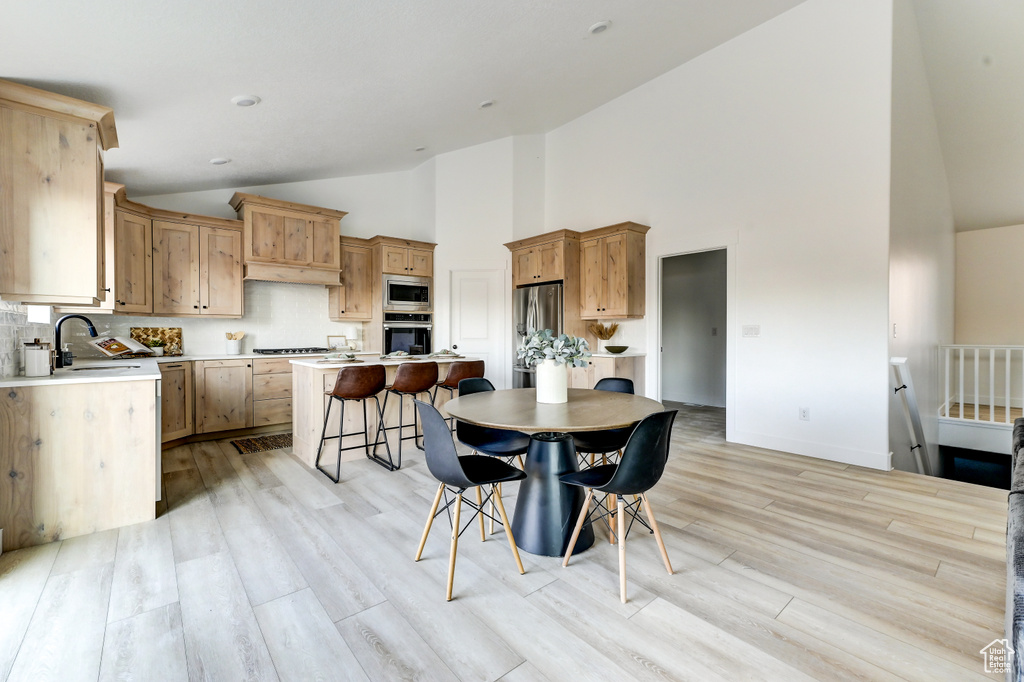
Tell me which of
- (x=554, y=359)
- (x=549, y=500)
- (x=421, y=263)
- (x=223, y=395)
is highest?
(x=421, y=263)

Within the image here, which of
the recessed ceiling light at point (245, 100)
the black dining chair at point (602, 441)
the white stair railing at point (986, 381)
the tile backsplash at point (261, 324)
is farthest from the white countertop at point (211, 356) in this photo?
the white stair railing at point (986, 381)

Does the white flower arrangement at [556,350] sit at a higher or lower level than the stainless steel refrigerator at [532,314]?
lower

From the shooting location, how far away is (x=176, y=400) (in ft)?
14.2

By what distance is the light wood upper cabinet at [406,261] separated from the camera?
5941 mm

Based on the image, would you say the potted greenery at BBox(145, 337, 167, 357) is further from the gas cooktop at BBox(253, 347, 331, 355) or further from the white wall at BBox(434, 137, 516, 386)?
the white wall at BBox(434, 137, 516, 386)

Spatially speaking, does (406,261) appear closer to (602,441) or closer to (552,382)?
(552,382)

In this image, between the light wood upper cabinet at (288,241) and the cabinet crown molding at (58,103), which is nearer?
the cabinet crown molding at (58,103)

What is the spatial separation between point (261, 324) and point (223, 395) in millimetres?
1086

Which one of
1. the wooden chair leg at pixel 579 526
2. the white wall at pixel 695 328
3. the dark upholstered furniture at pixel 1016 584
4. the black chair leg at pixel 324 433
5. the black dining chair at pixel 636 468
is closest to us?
the dark upholstered furniture at pixel 1016 584

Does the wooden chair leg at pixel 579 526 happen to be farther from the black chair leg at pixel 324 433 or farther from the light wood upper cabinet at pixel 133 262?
the light wood upper cabinet at pixel 133 262

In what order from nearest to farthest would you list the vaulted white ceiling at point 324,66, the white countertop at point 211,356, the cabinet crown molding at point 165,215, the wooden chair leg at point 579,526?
1. the wooden chair leg at point 579,526
2. the vaulted white ceiling at point 324,66
3. the cabinet crown molding at point 165,215
4. the white countertop at point 211,356

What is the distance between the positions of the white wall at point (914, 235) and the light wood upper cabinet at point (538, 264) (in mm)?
3095

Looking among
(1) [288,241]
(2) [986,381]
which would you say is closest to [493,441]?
(1) [288,241]

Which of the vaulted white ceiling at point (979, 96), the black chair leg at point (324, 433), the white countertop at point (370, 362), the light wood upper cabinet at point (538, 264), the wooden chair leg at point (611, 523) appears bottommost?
the wooden chair leg at point (611, 523)
